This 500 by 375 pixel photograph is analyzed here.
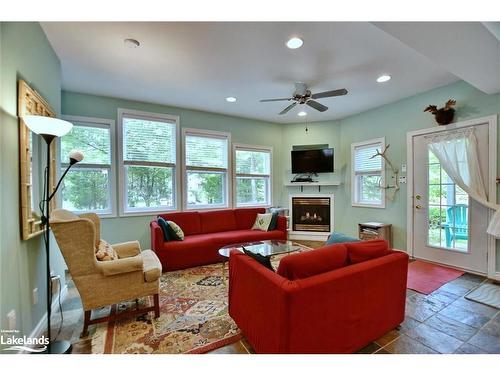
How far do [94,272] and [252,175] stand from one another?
12.1ft

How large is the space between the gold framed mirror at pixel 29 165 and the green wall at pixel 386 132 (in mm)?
4441

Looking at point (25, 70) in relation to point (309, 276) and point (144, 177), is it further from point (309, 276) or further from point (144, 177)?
point (309, 276)

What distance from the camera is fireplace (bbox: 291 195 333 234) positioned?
5.10 meters

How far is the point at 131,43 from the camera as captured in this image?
7.43 ft

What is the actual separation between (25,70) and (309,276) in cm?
273

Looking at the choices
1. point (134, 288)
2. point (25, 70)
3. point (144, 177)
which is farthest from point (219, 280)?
point (25, 70)

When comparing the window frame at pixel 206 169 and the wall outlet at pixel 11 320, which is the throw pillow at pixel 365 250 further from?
the window frame at pixel 206 169

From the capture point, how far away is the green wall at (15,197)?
1.47m

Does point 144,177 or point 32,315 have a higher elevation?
point 144,177

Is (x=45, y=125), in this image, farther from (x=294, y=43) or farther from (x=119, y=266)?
(x=294, y=43)

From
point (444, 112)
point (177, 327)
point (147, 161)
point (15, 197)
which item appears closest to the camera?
point (15, 197)

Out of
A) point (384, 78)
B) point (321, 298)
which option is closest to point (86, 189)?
point (321, 298)

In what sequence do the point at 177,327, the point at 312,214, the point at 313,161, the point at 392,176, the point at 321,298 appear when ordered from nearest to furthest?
the point at 321,298, the point at 177,327, the point at 392,176, the point at 313,161, the point at 312,214
